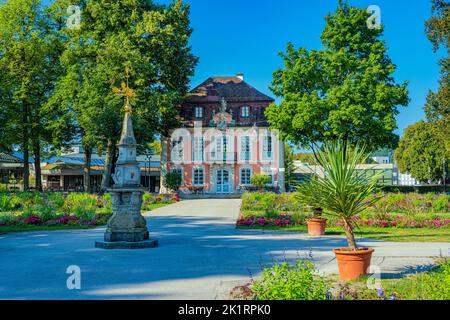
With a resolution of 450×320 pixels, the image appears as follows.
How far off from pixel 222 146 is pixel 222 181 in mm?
3704

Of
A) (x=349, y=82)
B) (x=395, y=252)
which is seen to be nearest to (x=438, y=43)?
(x=349, y=82)

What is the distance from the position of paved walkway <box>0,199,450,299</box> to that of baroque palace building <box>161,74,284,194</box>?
31.8 metres

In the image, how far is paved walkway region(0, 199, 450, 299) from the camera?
827cm

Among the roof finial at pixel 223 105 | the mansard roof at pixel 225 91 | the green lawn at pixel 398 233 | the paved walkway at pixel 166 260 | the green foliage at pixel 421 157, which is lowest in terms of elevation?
the green lawn at pixel 398 233

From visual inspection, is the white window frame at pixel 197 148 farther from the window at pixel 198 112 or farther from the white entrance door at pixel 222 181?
the white entrance door at pixel 222 181

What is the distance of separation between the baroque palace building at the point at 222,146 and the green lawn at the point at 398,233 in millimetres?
30482

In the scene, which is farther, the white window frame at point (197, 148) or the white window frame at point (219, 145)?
the white window frame at point (197, 148)

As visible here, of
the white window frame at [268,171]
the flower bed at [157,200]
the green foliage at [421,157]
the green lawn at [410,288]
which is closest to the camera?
the green lawn at [410,288]

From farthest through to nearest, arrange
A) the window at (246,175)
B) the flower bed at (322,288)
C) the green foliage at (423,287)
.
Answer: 1. the window at (246,175)
2. the green foliage at (423,287)
3. the flower bed at (322,288)

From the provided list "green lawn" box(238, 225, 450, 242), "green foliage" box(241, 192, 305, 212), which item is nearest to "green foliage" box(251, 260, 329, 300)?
"green lawn" box(238, 225, 450, 242)

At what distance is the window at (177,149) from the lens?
51.3m

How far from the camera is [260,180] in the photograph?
1874 inches

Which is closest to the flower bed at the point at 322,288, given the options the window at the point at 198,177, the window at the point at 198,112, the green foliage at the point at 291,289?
the green foliage at the point at 291,289
